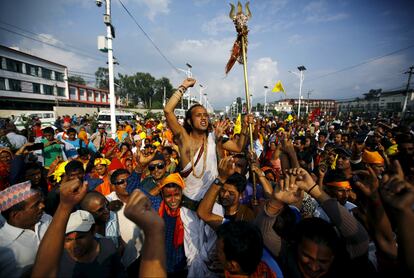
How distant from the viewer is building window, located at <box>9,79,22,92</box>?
33688 mm

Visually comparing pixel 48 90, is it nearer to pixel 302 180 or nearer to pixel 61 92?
pixel 61 92

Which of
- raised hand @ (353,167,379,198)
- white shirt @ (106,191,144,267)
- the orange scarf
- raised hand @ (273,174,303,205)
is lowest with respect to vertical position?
white shirt @ (106,191,144,267)

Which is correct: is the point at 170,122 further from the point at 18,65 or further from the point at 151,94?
the point at 151,94

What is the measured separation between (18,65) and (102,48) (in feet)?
125

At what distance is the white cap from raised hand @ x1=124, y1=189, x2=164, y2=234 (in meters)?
1.06

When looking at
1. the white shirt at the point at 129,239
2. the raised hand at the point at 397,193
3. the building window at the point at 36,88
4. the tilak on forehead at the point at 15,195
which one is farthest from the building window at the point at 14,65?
the raised hand at the point at 397,193

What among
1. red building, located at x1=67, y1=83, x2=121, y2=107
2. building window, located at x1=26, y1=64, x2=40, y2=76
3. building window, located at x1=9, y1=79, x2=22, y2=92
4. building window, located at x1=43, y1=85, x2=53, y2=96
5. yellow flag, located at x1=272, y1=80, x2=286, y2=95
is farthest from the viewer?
red building, located at x1=67, y1=83, x2=121, y2=107

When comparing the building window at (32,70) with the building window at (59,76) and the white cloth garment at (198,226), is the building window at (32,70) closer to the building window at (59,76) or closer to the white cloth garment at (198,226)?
the building window at (59,76)

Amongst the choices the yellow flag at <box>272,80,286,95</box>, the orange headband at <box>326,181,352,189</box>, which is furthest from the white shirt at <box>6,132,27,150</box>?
the yellow flag at <box>272,80,286,95</box>

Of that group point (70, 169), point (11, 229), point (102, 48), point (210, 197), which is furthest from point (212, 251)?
point (102, 48)

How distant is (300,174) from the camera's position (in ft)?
6.22

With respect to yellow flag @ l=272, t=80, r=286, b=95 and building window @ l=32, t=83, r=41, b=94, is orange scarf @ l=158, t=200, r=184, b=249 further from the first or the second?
building window @ l=32, t=83, r=41, b=94

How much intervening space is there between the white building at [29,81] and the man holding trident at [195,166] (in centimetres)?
3967

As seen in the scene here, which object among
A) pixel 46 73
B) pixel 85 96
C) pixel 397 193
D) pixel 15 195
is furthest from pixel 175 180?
pixel 85 96
